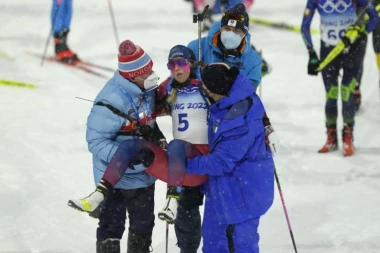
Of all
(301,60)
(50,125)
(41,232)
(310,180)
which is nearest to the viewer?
(41,232)

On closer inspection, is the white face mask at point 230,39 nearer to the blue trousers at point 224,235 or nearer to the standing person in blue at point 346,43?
the blue trousers at point 224,235

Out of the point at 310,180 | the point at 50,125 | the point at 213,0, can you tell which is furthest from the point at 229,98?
the point at 213,0

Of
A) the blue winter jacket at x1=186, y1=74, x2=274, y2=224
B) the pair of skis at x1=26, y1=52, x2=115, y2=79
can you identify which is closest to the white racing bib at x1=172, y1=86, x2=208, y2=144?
the blue winter jacket at x1=186, y1=74, x2=274, y2=224

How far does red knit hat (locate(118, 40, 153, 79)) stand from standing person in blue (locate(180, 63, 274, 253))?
0.45 m

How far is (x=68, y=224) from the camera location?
22.5 ft

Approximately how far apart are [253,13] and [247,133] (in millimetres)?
10517

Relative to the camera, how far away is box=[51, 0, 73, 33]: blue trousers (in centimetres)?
1133

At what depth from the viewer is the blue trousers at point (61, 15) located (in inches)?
446

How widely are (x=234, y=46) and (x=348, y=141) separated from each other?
325cm

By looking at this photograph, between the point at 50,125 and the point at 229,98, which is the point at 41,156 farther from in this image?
the point at 229,98

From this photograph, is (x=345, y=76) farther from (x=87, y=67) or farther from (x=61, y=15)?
(x=61, y=15)

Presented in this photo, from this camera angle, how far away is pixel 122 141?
5.04 meters

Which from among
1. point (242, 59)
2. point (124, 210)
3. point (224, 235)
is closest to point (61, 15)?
point (242, 59)

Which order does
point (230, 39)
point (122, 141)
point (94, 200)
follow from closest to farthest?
point (94, 200) → point (122, 141) → point (230, 39)
